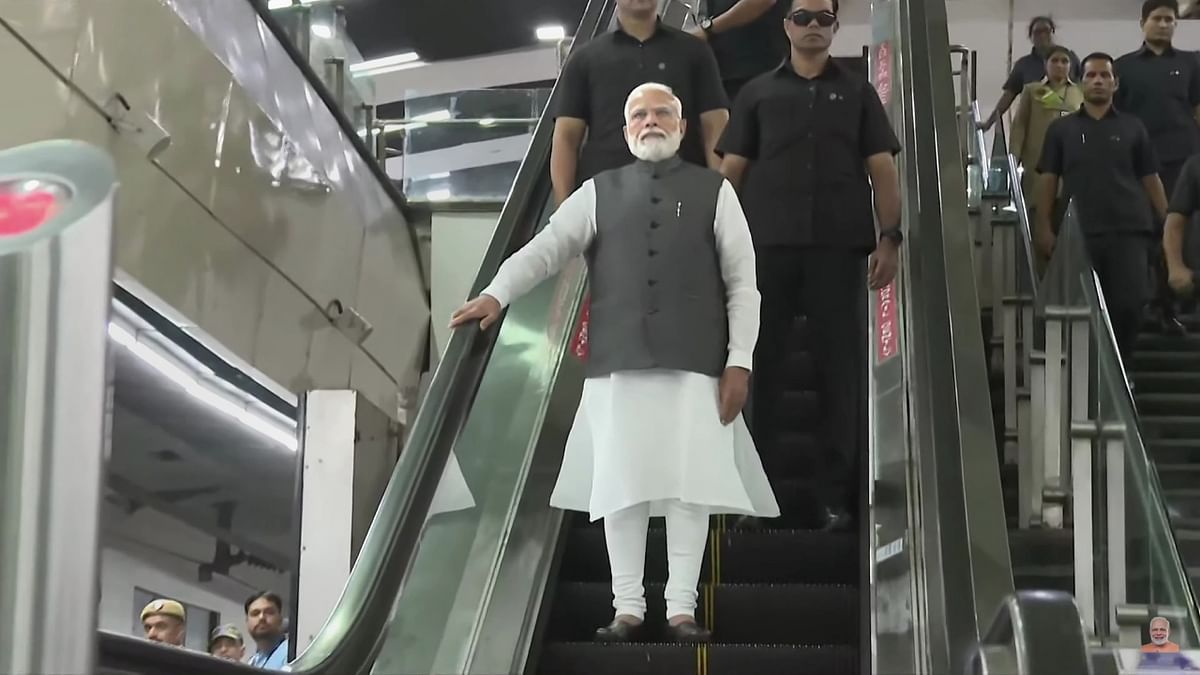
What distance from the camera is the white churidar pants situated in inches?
135

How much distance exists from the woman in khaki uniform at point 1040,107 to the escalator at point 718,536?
305 centimetres

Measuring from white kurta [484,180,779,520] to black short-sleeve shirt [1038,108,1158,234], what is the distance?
114 inches

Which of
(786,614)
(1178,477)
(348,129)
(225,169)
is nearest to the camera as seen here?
(786,614)

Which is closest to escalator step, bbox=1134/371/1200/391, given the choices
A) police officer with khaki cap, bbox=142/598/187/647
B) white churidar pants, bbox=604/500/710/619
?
white churidar pants, bbox=604/500/710/619

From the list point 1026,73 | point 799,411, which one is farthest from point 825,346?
point 1026,73

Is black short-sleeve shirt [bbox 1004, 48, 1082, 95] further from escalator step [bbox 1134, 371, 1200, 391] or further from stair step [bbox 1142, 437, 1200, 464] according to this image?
stair step [bbox 1142, 437, 1200, 464]

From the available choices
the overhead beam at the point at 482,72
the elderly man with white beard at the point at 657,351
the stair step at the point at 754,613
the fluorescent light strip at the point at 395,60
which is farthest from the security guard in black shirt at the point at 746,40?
the overhead beam at the point at 482,72

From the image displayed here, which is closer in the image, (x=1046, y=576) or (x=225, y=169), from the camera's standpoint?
(x=1046, y=576)

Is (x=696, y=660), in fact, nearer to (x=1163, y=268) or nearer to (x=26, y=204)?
(x=26, y=204)

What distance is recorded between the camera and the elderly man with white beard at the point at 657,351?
3430mm

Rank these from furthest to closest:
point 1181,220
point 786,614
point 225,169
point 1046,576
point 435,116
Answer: point 435,116
point 225,169
point 1181,220
point 1046,576
point 786,614

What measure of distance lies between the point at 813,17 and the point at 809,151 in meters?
0.39

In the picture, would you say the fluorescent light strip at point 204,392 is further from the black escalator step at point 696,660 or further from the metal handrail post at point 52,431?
the metal handrail post at point 52,431

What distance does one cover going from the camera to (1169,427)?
5934mm
